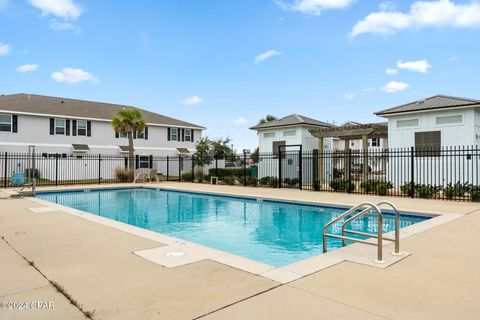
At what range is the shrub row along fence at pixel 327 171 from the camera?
44.3 ft

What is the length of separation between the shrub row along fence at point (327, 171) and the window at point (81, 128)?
1.88 m

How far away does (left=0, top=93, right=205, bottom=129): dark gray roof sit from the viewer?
24219 mm

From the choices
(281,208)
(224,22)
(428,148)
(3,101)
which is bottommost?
(281,208)

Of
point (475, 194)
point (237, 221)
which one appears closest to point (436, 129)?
point (475, 194)

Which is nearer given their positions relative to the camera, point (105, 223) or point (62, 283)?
point (62, 283)

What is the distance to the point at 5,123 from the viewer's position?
22.9m

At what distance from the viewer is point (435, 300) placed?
11.0ft

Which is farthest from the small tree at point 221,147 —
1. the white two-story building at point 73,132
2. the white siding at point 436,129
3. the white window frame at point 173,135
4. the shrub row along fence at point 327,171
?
the white siding at point 436,129

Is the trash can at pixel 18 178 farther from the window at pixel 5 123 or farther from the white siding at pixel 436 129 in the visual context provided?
the white siding at pixel 436 129

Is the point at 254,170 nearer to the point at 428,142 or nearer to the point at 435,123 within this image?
the point at 428,142

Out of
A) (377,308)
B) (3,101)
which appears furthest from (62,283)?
(3,101)

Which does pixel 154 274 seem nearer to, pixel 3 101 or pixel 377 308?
pixel 377 308

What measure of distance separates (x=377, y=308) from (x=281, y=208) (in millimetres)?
9010

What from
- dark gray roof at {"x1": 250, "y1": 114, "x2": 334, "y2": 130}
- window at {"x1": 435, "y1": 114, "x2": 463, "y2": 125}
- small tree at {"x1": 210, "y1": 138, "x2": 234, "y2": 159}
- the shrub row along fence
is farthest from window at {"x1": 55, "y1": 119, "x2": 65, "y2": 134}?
window at {"x1": 435, "y1": 114, "x2": 463, "y2": 125}
